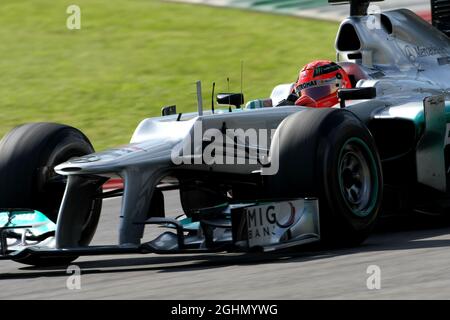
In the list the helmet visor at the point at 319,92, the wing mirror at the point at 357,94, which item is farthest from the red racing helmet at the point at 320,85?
the wing mirror at the point at 357,94

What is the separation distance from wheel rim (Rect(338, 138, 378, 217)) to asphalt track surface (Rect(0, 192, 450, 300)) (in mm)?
287

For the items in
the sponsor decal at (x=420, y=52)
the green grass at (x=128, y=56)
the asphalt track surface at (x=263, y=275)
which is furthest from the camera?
the green grass at (x=128, y=56)

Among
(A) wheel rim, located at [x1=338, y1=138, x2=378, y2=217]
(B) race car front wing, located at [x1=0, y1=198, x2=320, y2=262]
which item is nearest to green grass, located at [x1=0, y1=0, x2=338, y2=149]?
(A) wheel rim, located at [x1=338, y1=138, x2=378, y2=217]

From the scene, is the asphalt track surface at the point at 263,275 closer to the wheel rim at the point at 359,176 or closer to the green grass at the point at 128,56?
the wheel rim at the point at 359,176

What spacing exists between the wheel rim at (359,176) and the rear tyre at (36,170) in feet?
5.73

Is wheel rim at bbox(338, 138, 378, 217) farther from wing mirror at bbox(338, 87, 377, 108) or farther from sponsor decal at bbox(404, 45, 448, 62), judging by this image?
sponsor decal at bbox(404, 45, 448, 62)

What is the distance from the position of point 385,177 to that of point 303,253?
1495 millimetres

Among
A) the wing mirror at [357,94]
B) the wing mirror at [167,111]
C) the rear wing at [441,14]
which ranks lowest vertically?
the wing mirror at [167,111]

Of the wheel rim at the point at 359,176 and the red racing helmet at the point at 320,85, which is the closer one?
the wheel rim at the point at 359,176

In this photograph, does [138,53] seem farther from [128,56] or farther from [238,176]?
[238,176]

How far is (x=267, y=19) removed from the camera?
20.4m

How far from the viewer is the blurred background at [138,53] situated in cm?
1683

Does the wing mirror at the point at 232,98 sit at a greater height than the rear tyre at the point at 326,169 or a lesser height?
greater
